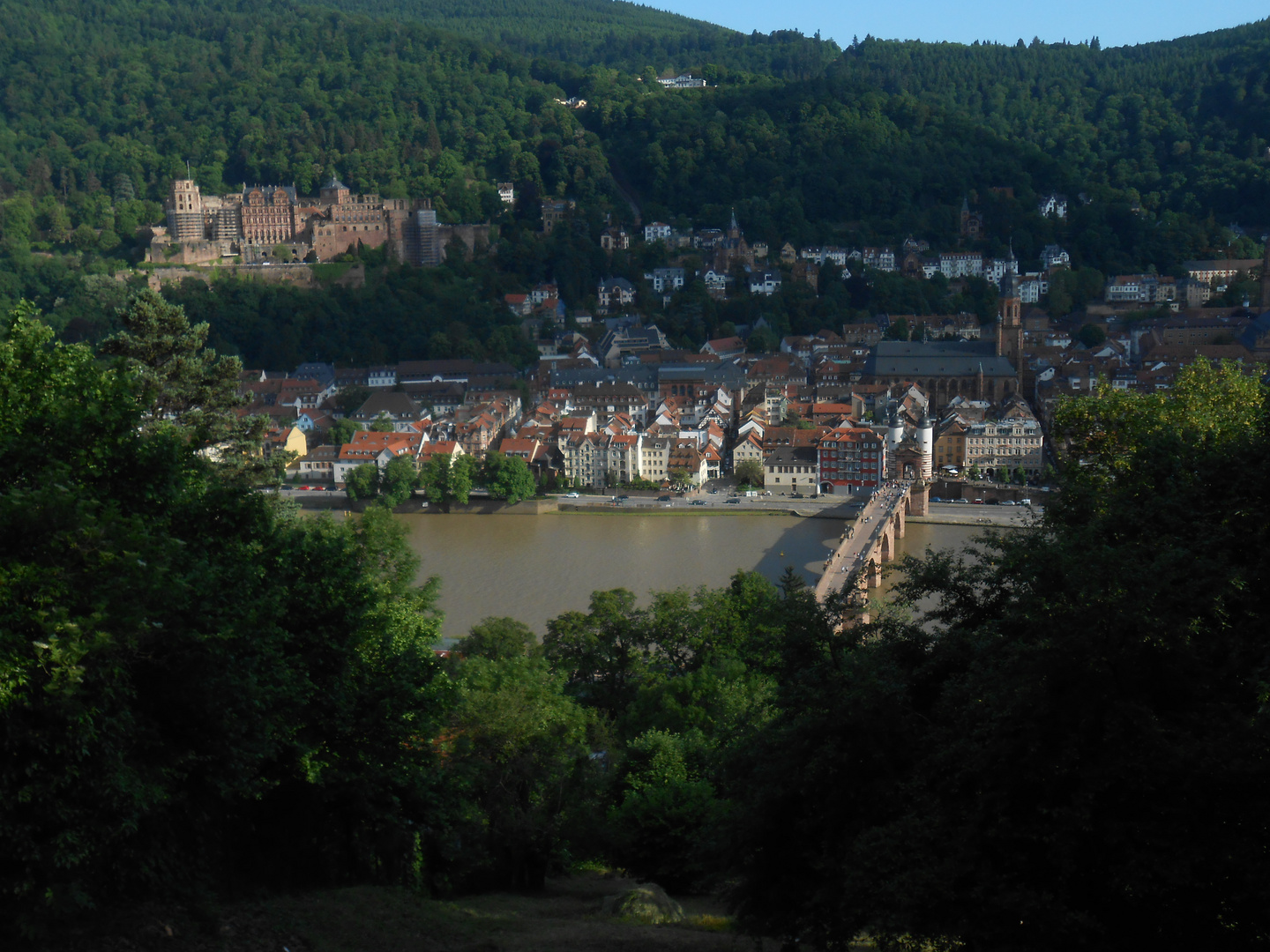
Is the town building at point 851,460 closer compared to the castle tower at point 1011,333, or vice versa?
the town building at point 851,460

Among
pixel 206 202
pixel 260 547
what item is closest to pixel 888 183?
pixel 206 202

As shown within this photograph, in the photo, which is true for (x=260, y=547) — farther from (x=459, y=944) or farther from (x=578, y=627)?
→ (x=578, y=627)

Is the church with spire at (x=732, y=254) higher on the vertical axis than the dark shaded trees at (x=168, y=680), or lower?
higher

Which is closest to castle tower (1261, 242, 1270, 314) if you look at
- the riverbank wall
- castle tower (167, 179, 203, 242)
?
the riverbank wall

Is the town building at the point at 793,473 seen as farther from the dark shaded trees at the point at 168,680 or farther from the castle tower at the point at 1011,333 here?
the dark shaded trees at the point at 168,680

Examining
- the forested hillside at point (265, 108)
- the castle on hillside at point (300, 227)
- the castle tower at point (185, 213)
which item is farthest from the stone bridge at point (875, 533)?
the castle tower at point (185, 213)

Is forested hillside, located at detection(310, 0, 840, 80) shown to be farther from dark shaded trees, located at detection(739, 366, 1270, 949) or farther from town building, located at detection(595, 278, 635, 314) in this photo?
dark shaded trees, located at detection(739, 366, 1270, 949)
